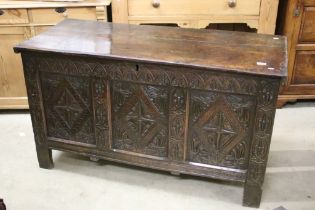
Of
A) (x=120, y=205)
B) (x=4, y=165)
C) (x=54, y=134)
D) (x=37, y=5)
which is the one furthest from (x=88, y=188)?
(x=37, y=5)

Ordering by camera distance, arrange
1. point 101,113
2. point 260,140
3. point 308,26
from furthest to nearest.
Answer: point 308,26
point 101,113
point 260,140

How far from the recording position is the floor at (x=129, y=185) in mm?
1977

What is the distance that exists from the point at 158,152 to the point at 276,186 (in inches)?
27.1

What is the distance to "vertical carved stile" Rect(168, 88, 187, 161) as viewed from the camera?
1830mm

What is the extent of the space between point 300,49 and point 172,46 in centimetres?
117

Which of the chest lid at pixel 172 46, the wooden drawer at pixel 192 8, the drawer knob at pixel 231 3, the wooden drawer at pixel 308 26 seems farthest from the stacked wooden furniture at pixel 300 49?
the chest lid at pixel 172 46

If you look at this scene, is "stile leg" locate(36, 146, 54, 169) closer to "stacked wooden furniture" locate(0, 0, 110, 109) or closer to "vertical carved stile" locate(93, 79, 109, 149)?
"vertical carved stile" locate(93, 79, 109, 149)

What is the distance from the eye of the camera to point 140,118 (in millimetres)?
1950

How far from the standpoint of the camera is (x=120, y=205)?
1.97m

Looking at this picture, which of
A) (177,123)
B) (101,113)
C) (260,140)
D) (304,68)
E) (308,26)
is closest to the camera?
(260,140)

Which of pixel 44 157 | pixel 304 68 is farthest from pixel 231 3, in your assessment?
pixel 44 157

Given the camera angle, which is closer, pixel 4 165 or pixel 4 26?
pixel 4 165

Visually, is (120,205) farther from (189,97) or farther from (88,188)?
(189,97)

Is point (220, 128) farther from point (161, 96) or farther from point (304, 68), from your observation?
point (304, 68)
